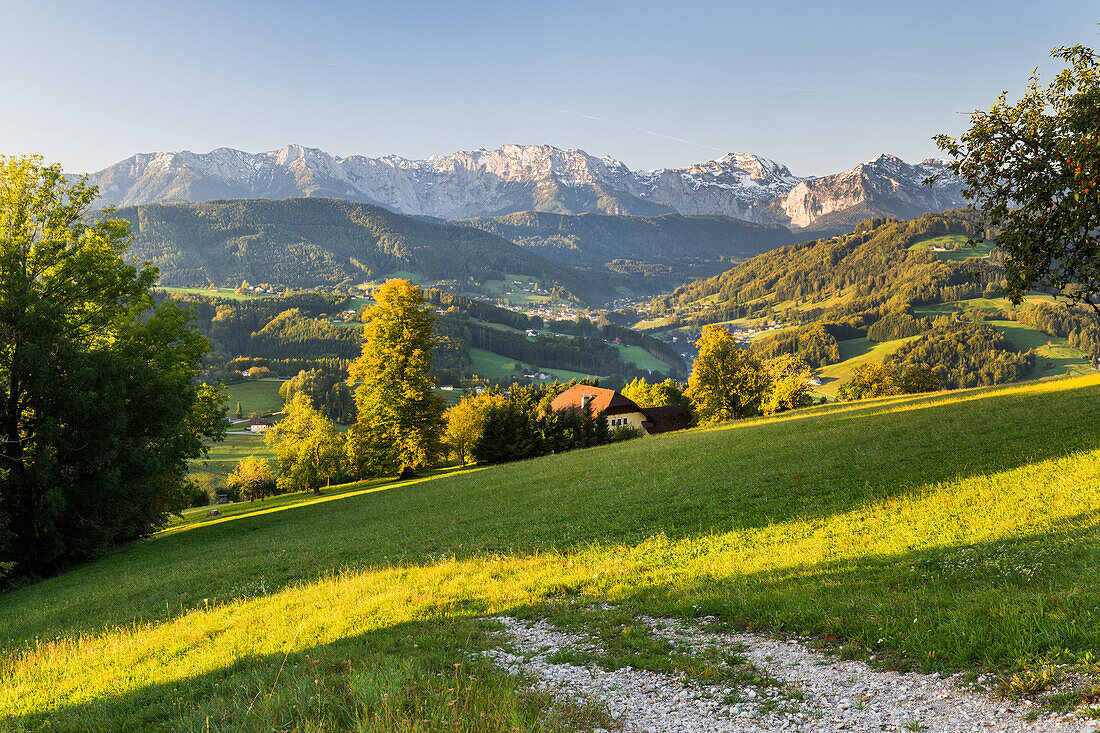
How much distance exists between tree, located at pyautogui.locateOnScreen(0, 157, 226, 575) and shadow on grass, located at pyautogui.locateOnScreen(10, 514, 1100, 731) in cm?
2202

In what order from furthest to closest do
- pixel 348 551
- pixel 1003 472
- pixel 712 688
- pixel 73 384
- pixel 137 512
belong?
pixel 137 512, pixel 73 384, pixel 348 551, pixel 1003 472, pixel 712 688

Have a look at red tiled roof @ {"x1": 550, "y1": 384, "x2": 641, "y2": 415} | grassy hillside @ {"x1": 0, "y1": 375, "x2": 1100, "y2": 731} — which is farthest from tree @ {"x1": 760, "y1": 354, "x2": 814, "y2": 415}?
grassy hillside @ {"x1": 0, "y1": 375, "x2": 1100, "y2": 731}

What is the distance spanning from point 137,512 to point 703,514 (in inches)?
1157

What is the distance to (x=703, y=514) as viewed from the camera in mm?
17000

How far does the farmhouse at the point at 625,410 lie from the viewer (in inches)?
3359

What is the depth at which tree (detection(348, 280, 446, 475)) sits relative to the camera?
4631 centimetres

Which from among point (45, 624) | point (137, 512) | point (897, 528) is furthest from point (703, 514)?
point (137, 512)

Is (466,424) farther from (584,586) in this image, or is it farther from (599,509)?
(584,586)

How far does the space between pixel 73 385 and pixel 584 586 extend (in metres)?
24.7

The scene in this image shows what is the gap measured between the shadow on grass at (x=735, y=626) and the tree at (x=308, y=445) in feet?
167

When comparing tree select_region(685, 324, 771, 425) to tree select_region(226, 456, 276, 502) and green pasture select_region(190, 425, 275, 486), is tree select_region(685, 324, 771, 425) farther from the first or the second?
green pasture select_region(190, 425, 275, 486)

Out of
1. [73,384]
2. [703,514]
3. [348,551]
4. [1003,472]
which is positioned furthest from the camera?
[73,384]

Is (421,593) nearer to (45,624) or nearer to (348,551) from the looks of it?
(348,551)

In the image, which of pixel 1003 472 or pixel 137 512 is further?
pixel 137 512
